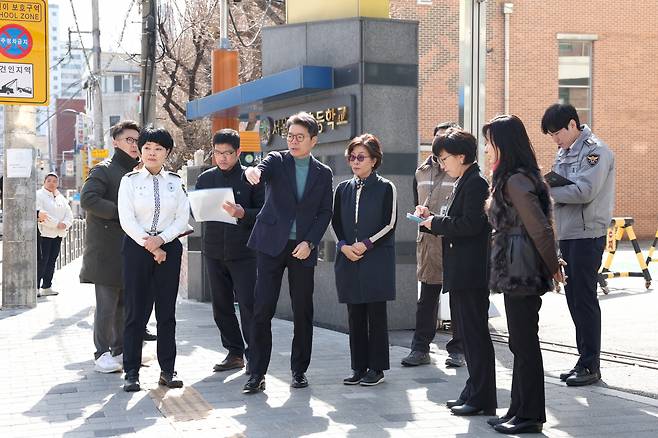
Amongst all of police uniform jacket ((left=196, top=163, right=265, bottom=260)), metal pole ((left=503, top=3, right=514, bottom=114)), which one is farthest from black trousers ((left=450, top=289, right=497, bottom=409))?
metal pole ((left=503, top=3, right=514, bottom=114))

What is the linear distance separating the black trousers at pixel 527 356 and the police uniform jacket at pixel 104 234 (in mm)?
3549

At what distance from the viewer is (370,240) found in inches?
267

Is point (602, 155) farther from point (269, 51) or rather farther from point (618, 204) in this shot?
point (618, 204)

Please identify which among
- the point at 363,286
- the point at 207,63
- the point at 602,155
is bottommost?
the point at 363,286

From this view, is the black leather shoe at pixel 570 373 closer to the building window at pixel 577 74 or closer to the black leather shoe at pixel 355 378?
the black leather shoe at pixel 355 378

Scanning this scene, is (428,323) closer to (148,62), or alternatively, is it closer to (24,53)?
(24,53)

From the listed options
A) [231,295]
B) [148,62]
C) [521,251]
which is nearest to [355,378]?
[231,295]

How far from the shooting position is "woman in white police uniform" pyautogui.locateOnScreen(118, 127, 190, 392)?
6898 mm

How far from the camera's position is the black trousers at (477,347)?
5852mm

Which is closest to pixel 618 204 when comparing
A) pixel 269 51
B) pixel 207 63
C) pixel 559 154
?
pixel 207 63

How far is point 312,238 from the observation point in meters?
6.70

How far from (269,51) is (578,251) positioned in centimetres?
554

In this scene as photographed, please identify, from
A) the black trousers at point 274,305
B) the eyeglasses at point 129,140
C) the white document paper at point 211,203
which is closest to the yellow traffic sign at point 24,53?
the eyeglasses at point 129,140

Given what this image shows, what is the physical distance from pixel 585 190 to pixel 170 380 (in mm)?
3302
